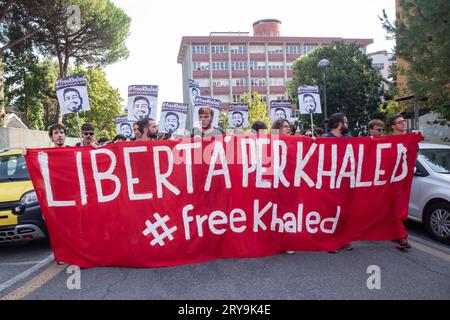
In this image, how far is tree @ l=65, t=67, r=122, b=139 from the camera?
41.5 meters

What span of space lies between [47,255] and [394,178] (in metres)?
4.76

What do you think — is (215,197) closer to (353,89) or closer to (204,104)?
(204,104)

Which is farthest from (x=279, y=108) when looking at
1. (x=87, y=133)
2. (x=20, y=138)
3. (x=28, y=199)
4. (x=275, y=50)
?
(x=275, y=50)

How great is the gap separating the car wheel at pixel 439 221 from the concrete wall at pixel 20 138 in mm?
14832

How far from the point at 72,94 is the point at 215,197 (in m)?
5.05

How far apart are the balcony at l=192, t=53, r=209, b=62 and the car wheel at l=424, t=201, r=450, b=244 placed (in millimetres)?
75414

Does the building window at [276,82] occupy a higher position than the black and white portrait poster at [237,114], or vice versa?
the building window at [276,82]

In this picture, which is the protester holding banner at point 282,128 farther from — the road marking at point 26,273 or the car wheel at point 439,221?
the road marking at point 26,273

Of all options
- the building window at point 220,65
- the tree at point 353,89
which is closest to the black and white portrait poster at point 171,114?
the tree at point 353,89

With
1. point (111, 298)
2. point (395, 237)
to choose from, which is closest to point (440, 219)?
point (395, 237)

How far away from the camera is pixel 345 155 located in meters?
5.16

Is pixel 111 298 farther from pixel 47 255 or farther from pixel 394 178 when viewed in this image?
pixel 394 178

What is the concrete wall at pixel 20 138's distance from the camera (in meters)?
18.7

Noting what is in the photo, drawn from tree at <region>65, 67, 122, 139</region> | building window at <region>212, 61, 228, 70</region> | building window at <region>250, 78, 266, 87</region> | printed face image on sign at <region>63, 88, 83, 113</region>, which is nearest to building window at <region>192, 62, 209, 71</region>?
building window at <region>212, 61, 228, 70</region>
